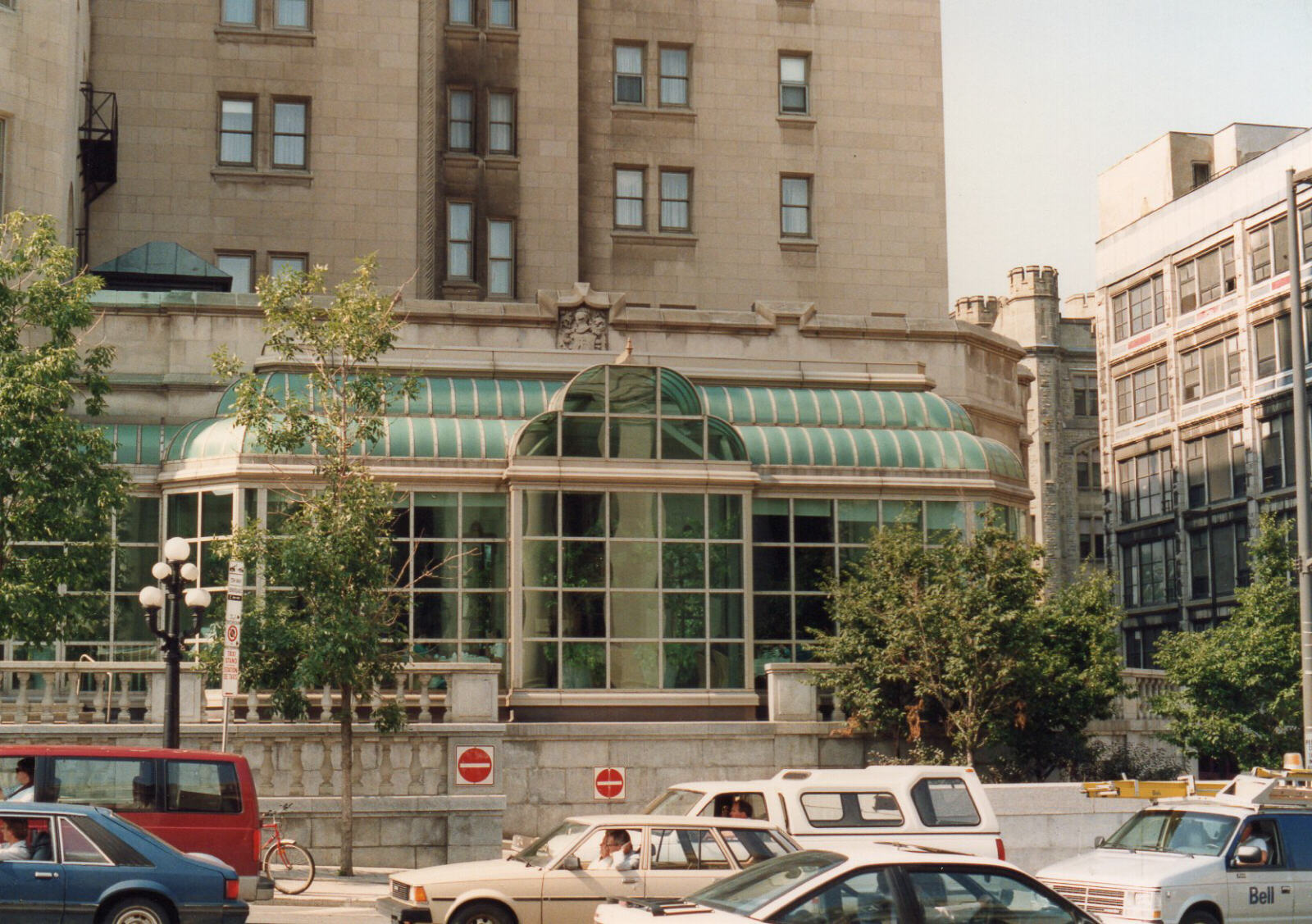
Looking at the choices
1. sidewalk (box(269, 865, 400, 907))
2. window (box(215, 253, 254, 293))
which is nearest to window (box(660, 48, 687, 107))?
window (box(215, 253, 254, 293))

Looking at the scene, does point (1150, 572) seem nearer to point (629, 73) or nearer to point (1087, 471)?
point (1087, 471)

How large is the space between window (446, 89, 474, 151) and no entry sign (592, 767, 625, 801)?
22.5 m

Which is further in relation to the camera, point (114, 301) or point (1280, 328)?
point (1280, 328)

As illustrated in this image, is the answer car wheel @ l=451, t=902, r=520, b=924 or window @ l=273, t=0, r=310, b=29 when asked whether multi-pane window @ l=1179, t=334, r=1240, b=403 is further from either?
car wheel @ l=451, t=902, r=520, b=924

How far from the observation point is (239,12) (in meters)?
45.2

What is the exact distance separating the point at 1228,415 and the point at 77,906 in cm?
5522

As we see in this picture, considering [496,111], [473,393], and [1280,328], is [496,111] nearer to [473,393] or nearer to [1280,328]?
[473,393]

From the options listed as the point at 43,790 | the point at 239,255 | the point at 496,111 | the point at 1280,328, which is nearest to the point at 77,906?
the point at 43,790

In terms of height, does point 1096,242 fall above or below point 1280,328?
above

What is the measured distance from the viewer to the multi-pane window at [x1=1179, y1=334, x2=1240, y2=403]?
6444 cm

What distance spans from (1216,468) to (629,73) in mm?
29303

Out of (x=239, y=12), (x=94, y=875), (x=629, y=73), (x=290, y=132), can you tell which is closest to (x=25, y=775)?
(x=94, y=875)

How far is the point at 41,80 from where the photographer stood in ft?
122

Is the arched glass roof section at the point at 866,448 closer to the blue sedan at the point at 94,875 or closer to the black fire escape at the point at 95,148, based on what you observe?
the black fire escape at the point at 95,148
